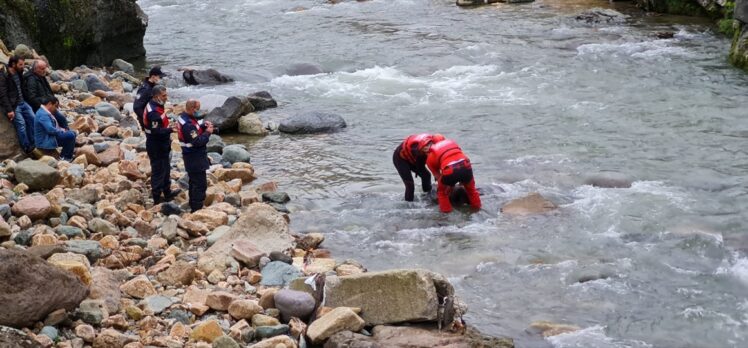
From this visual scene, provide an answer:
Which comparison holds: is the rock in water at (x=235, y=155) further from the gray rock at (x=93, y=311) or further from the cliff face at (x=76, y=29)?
the cliff face at (x=76, y=29)

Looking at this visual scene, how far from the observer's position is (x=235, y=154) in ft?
50.0

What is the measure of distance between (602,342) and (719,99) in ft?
34.3

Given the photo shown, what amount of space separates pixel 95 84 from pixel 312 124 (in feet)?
19.1

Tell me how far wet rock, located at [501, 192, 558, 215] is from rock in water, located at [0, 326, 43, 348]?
25.0ft

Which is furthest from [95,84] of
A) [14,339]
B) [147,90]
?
[14,339]

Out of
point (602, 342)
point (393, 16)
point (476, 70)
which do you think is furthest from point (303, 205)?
point (393, 16)

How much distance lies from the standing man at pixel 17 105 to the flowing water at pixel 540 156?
13.4 feet

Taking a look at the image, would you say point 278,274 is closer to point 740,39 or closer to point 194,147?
point 194,147

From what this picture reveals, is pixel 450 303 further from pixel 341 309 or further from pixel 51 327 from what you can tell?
pixel 51 327

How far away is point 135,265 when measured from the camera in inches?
374

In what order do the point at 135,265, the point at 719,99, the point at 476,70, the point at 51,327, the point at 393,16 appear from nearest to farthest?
the point at 51,327, the point at 135,265, the point at 719,99, the point at 476,70, the point at 393,16

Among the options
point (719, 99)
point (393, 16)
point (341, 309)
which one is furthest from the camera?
point (393, 16)

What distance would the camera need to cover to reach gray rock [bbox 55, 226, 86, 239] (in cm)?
973

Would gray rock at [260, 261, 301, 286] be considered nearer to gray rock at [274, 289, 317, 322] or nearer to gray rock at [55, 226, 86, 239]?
gray rock at [274, 289, 317, 322]
